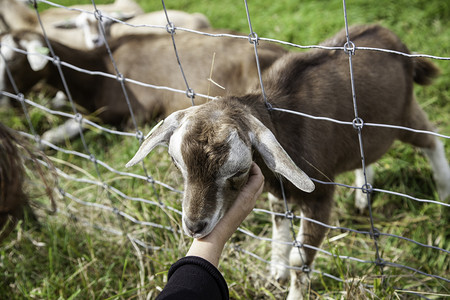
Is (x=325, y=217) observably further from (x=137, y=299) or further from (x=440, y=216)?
(x=137, y=299)

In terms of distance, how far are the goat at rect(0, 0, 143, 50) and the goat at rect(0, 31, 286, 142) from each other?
1457 millimetres

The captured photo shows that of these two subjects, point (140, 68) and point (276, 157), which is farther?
point (140, 68)

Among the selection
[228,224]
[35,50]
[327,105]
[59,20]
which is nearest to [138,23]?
[59,20]

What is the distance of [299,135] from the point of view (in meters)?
2.77

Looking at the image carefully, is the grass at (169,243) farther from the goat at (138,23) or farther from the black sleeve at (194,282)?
the goat at (138,23)

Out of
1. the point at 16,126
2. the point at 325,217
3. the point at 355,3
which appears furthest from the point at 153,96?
the point at 325,217

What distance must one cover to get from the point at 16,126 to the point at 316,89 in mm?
3405

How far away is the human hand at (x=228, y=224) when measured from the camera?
217 cm

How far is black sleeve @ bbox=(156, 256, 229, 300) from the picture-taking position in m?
1.93

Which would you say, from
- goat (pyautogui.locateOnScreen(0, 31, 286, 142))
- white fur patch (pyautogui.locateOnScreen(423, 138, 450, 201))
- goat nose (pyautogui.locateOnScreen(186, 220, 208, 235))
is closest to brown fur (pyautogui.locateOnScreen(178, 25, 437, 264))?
white fur patch (pyautogui.locateOnScreen(423, 138, 450, 201))

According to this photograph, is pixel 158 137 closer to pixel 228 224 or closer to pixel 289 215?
pixel 228 224

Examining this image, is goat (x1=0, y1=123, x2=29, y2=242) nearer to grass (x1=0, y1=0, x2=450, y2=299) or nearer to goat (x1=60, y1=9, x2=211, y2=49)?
grass (x1=0, y1=0, x2=450, y2=299)

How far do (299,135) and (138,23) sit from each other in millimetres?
4697

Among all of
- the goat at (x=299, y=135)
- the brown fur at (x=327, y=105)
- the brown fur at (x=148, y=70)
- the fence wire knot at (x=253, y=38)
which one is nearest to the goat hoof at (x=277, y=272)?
the goat at (x=299, y=135)
